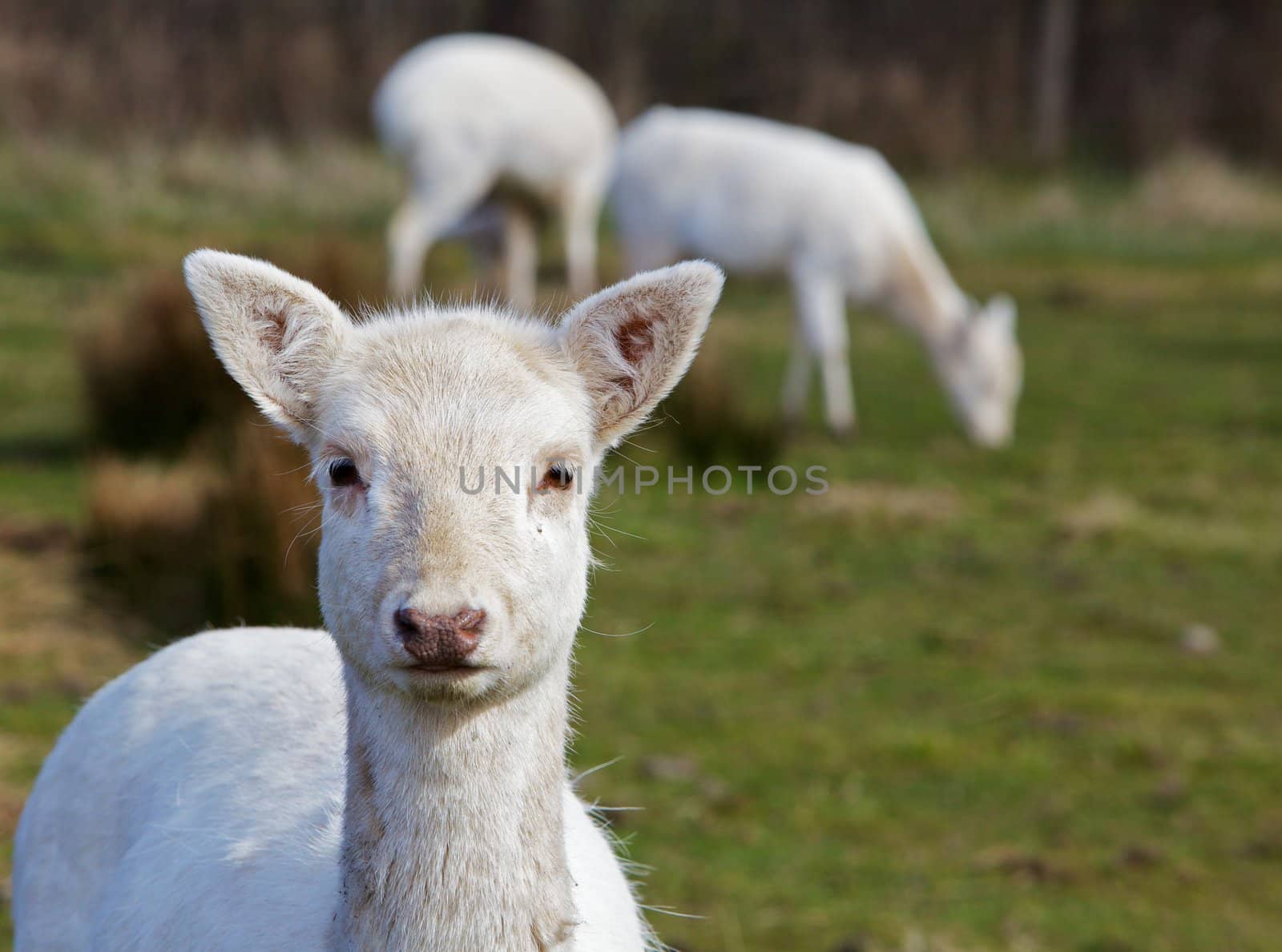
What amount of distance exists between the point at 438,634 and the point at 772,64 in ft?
71.9

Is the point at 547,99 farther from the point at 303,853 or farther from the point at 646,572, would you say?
the point at 303,853

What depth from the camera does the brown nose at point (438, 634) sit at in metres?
2.11

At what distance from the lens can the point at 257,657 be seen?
9.92 feet

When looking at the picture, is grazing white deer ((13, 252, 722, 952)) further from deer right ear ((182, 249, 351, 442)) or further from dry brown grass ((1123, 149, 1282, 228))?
dry brown grass ((1123, 149, 1282, 228))

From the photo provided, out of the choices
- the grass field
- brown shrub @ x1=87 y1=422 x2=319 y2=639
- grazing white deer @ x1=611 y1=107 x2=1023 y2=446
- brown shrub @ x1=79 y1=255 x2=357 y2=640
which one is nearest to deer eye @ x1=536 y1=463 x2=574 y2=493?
the grass field

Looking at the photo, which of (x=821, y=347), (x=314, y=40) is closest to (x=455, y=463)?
(x=821, y=347)

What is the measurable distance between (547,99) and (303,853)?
10967 millimetres

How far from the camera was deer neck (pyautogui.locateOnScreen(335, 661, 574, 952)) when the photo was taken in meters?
2.28

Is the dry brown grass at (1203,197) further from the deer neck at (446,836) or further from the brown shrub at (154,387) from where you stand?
the deer neck at (446,836)

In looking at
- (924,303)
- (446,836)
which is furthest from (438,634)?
(924,303)

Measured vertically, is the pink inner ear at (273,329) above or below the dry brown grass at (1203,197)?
above

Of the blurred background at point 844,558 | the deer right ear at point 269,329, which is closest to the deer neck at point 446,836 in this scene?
the deer right ear at point 269,329

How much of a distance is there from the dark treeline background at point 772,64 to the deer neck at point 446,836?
1801 cm

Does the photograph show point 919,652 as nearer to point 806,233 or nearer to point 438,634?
point 438,634
